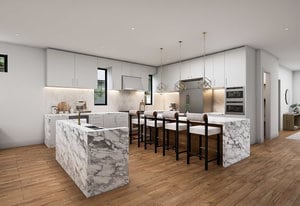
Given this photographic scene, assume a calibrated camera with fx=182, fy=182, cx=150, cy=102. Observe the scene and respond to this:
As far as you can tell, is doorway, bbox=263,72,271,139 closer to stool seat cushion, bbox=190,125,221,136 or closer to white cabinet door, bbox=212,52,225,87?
white cabinet door, bbox=212,52,225,87

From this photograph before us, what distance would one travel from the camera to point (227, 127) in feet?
11.1

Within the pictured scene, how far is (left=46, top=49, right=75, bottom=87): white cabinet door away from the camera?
16.8ft

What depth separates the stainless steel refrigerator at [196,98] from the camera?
5791mm

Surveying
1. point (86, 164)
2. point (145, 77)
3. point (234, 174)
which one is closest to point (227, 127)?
point (234, 174)

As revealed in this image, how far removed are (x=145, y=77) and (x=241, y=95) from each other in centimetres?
371

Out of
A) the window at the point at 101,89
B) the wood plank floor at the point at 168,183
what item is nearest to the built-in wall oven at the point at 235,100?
the wood plank floor at the point at 168,183

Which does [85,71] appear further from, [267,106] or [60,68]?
[267,106]

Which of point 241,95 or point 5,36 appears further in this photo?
point 241,95

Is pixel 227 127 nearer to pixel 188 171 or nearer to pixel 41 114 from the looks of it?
pixel 188 171

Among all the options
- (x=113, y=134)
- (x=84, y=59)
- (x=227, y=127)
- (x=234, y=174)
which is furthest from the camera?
(x=84, y=59)

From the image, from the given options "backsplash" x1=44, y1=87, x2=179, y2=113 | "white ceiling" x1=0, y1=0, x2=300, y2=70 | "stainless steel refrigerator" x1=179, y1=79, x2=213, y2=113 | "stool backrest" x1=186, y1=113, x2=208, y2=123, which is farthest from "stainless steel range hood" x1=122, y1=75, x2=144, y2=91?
"stool backrest" x1=186, y1=113, x2=208, y2=123

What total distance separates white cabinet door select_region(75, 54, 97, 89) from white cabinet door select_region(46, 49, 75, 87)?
15cm

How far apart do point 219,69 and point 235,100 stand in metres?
1.06

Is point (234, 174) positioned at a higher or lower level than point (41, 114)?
lower
